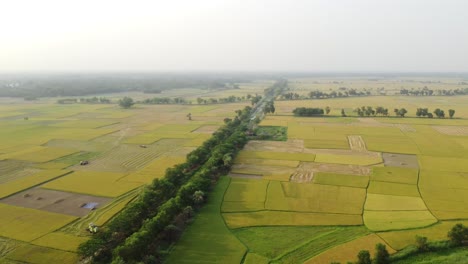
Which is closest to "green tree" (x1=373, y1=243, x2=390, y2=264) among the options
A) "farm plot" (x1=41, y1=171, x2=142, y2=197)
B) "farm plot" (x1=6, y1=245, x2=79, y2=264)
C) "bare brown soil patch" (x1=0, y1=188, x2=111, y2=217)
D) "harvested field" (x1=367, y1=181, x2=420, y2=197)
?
"harvested field" (x1=367, y1=181, x2=420, y2=197)

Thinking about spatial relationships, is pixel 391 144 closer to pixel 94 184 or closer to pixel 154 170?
pixel 154 170

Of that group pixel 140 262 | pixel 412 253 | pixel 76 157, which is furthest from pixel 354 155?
pixel 76 157

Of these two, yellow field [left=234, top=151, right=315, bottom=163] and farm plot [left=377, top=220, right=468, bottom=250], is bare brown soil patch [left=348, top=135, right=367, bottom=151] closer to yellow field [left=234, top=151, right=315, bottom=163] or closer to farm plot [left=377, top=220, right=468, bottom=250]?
yellow field [left=234, top=151, right=315, bottom=163]

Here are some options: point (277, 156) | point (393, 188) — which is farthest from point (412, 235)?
point (277, 156)

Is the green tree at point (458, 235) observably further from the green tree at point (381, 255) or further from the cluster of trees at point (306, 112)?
the cluster of trees at point (306, 112)

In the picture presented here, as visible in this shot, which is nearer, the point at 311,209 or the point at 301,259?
the point at 301,259

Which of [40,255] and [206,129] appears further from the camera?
[206,129]

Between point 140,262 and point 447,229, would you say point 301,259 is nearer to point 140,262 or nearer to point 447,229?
point 140,262
